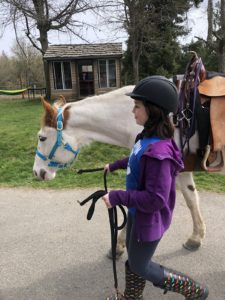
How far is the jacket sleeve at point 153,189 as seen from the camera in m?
1.59

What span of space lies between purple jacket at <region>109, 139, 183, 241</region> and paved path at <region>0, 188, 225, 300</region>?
37.7 inches

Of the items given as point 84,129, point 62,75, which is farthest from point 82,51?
point 84,129

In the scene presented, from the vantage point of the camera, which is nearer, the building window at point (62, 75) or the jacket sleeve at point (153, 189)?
the jacket sleeve at point (153, 189)

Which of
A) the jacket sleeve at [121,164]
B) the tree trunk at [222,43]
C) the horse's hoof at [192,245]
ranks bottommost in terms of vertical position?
the horse's hoof at [192,245]

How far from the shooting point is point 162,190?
1594 millimetres

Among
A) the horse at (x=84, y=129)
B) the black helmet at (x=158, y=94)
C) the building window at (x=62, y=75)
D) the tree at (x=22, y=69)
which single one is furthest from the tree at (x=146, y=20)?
the tree at (x=22, y=69)

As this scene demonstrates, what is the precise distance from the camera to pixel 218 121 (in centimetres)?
229

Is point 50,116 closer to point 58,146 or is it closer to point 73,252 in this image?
point 58,146

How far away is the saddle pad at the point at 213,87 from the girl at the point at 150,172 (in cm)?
70

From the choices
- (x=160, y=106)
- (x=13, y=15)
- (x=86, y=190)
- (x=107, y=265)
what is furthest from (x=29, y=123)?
(x=13, y=15)

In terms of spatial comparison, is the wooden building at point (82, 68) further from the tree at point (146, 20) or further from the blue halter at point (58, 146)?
the blue halter at point (58, 146)

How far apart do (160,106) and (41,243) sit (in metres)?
2.18

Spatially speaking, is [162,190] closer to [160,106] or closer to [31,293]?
[160,106]

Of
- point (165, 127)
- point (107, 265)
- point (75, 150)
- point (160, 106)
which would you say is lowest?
Result: point (107, 265)
